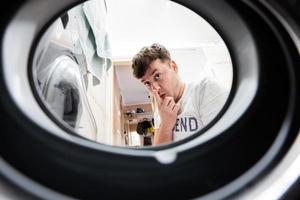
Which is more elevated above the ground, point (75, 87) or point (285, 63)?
point (75, 87)

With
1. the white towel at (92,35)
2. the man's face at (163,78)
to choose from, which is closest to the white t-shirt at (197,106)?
the man's face at (163,78)

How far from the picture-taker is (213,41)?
89.2 inches

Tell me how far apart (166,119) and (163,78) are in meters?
0.22

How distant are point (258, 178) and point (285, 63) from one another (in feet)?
0.39

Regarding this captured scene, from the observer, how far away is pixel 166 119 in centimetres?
121

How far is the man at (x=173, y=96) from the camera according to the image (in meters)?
1.07

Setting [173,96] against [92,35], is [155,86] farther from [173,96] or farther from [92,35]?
[92,35]

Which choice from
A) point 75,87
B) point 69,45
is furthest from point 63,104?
point 69,45

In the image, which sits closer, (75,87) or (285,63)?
(285,63)

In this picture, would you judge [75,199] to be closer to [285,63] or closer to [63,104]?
[285,63]

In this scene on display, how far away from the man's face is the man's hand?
0.04 m

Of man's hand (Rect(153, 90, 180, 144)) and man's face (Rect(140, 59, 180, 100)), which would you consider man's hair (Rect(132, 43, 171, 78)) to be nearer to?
man's face (Rect(140, 59, 180, 100))

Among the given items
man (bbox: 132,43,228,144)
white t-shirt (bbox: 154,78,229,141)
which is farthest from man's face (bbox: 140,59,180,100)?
white t-shirt (bbox: 154,78,229,141)

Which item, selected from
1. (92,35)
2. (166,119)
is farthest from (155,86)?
(92,35)
